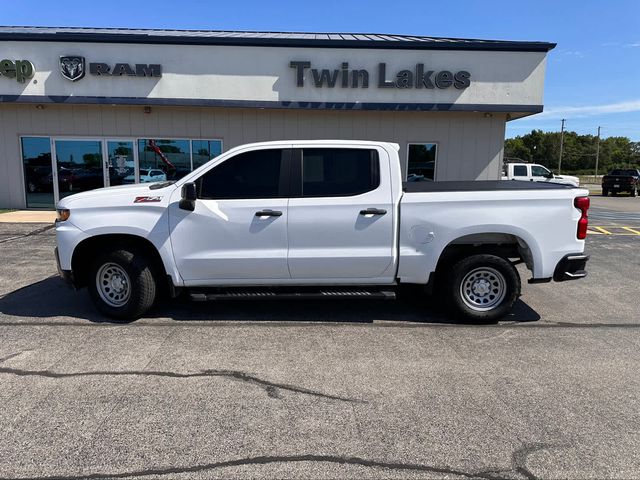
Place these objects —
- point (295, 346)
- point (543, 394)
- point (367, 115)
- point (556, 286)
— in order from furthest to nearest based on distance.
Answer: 1. point (367, 115)
2. point (556, 286)
3. point (295, 346)
4. point (543, 394)

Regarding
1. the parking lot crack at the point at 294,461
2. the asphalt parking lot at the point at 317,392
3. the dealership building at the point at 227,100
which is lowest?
the parking lot crack at the point at 294,461

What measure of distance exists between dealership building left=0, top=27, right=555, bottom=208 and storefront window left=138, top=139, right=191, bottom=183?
3cm

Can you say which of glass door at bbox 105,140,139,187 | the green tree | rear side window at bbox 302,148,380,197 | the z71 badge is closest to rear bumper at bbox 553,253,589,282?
rear side window at bbox 302,148,380,197

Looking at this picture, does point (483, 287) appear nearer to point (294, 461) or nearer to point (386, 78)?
point (294, 461)

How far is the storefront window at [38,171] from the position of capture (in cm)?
1434

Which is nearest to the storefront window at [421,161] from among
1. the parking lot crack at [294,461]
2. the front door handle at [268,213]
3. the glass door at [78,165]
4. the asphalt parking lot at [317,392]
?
the asphalt parking lot at [317,392]

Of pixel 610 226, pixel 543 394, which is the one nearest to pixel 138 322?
pixel 543 394

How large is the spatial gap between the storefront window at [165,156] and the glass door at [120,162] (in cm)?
25

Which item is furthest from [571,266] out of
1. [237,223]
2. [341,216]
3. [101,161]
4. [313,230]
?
[101,161]

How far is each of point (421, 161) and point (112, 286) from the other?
11.6 m

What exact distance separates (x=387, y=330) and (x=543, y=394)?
1.74m

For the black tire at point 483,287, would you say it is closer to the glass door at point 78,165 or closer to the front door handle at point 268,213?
the front door handle at point 268,213

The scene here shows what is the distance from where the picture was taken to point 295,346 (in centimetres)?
453

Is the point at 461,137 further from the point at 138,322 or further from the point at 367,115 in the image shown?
the point at 138,322
